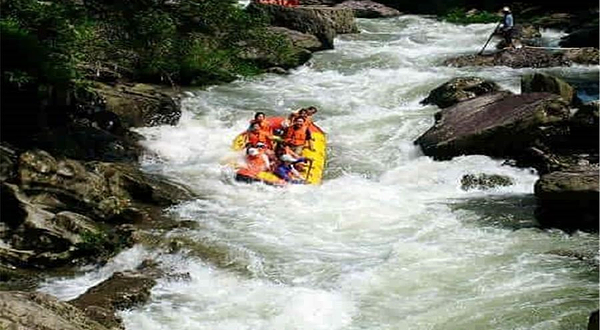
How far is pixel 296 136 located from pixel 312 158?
49 cm

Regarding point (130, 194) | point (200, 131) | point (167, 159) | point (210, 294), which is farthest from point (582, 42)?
point (210, 294)

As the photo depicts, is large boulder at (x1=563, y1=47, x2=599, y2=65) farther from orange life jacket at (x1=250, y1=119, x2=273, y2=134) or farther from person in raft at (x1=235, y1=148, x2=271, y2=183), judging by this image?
person in raft at (x1=235, y1=148, x2=271, y2=183)

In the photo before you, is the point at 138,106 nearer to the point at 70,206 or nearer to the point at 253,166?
the point at 253,166

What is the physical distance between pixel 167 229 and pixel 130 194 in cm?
109

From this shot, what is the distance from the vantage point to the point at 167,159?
12297mm

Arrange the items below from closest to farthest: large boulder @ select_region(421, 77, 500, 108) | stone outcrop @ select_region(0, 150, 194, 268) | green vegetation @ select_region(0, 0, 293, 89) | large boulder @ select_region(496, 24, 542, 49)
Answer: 1. stone outcrop @ select_region(0, 150, 194, 268)
2. green vegetation @ select_region(0, 0, 293, 89)
3. large boulder @ select_region(421, 77, 500, 108)
4. large boulder @ select_region(496, 24, 542, 49)

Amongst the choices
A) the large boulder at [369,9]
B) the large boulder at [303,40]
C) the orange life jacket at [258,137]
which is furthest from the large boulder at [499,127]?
the large boulder at [369,9]

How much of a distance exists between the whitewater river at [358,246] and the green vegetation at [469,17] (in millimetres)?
12055

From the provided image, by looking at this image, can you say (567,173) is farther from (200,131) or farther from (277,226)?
(200,131)

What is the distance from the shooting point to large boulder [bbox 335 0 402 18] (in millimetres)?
29109

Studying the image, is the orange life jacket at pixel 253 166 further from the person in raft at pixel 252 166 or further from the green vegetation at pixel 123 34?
the green vegetation at pixel 123 34

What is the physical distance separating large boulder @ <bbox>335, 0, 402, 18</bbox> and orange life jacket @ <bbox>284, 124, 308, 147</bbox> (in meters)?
17.9

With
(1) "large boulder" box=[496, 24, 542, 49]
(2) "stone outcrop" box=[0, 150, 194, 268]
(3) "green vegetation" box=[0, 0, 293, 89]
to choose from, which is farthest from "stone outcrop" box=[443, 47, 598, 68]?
(2) "stone outcrop" box=[0, 150, 194, 268]

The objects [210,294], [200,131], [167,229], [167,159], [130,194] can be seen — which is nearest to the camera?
[210,294]
